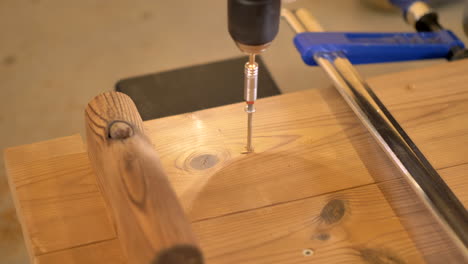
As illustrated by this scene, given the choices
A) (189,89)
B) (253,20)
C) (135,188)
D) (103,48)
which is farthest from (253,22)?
(103,48)

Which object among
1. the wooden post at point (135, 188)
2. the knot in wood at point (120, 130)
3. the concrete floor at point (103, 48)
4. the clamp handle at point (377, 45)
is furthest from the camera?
the concrete floor at point (103, 48)

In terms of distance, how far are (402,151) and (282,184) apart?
158mm

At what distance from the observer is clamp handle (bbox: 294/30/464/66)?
928 mm

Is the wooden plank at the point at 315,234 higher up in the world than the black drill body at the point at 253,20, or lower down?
lower down

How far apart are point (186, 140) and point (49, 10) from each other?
1.43 metres

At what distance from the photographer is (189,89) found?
1.13m

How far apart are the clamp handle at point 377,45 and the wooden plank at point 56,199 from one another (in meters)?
0.43

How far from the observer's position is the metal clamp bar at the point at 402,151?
59 cm

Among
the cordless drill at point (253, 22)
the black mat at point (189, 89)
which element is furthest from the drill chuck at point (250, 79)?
the black mat at point (189, 89)

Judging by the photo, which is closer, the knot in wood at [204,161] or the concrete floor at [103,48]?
the knot in wood at [204,161]

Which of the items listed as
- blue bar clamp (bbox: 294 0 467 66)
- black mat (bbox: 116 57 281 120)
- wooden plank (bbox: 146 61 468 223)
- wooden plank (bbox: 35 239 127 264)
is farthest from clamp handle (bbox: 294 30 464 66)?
wooden plank (bbox: 35 239 127 264)

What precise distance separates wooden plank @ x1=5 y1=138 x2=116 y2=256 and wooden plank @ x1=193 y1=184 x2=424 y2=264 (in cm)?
13

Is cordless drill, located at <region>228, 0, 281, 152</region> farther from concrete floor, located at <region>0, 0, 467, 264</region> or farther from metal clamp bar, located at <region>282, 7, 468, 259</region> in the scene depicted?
concrete floor, located at <region>0, 0, 467, 264</region>

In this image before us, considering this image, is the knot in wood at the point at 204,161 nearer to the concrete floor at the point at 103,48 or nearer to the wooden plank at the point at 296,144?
the wooden plank at the point at 296,144
